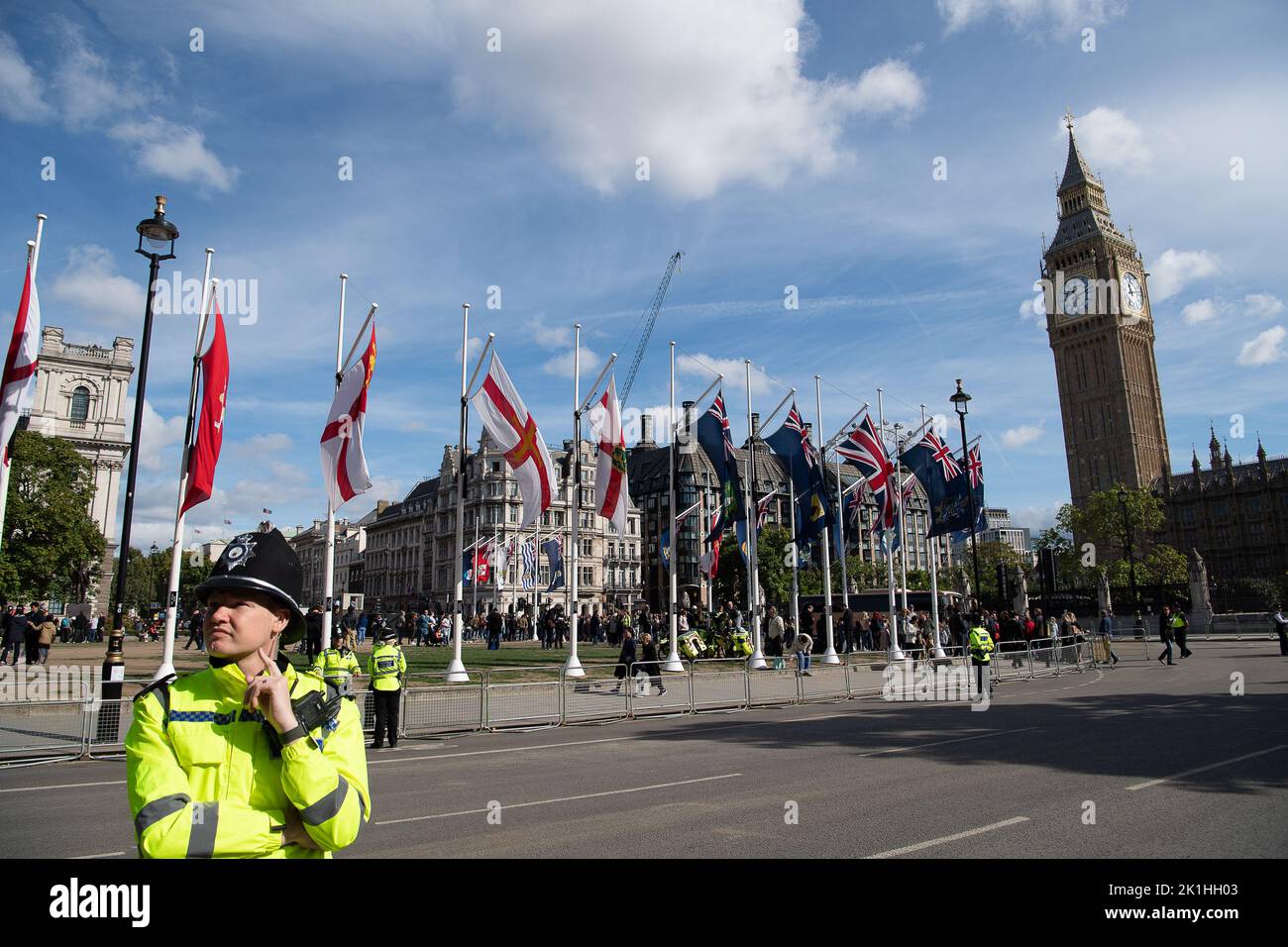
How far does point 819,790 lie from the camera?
355 inches

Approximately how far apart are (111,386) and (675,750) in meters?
→ 78.1

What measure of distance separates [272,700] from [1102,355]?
139107mm

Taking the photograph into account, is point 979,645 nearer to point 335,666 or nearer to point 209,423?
point 335,666

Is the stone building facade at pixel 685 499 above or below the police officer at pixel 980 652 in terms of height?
above

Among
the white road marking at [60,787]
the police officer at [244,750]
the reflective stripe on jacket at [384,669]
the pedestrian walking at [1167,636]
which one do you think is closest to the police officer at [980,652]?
the reflective stripe on jacket at [384,669]

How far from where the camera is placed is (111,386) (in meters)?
72.1

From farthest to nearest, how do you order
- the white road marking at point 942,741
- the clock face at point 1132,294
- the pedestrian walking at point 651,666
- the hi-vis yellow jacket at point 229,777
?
the clock face at point 1132,294 → the pedestrian walking at point 651,666 → the white road marking at point 942,741 → the hi-vis yellow jacket at point 229,777

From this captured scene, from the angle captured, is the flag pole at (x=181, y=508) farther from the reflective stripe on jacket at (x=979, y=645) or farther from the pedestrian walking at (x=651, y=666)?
the reflective stripe on jacket at (x=979, y=645)

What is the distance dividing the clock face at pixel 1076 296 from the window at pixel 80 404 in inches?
5075

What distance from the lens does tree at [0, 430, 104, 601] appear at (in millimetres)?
46188

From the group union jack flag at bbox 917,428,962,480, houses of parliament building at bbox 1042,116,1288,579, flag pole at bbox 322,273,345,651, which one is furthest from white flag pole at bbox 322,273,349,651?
houses of parliament building at bbox 1042,116,1288,579

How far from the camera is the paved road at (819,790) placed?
22.0 ft

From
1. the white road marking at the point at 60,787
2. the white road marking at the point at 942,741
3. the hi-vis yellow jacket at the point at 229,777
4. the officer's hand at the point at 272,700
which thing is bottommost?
the white road marking at the point at 942,741

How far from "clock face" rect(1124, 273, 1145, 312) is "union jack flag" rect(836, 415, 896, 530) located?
111906 mm
